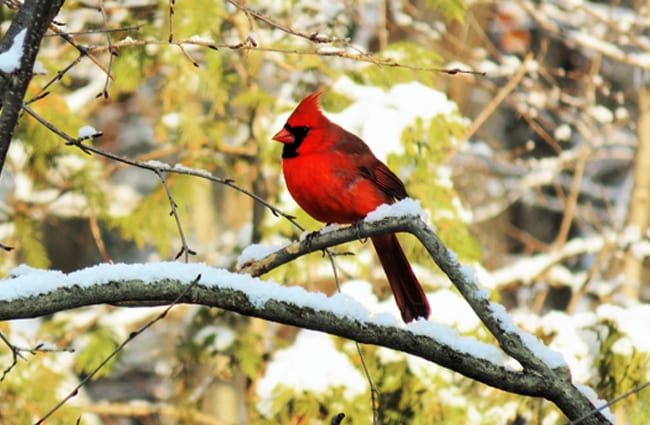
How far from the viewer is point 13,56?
2000mm

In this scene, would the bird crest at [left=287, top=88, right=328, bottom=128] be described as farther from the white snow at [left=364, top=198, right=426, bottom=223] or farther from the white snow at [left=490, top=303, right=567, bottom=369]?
the white snow at [left=490, top=303, right=567, bottom=369]

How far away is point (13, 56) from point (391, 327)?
955mm

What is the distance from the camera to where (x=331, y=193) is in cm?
373

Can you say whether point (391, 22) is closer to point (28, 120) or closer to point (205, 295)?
point (28, 120)

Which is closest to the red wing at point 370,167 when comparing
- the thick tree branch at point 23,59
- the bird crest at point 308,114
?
the bird crest at point 308,114

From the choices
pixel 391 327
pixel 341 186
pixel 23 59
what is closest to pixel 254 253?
pixel 391 327

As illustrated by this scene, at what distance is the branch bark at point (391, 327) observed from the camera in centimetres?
Answer: 219

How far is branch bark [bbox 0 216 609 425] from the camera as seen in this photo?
2.19 metres

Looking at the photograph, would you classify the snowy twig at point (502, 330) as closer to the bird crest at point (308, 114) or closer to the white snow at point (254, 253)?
the white snow at point (254, 253)

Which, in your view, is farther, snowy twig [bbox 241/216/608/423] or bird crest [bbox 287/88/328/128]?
bird crest [bbox 287/88/328/128]

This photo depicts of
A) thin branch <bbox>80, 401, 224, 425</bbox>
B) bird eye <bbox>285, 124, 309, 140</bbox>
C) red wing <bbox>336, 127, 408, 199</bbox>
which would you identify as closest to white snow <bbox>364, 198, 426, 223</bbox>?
red wing <bbox>336, 127, 408, 199</bbox>

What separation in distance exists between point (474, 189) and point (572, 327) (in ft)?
14.7

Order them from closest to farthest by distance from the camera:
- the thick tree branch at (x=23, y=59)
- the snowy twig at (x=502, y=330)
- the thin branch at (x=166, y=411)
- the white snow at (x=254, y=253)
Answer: the thick tree branch at (x=23, y=59) < the snowy twig at (x=502, y=330) < the white snow at (x=254, y=253) < the thin branch at (x=166, y=411)

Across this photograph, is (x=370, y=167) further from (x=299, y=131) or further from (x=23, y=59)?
(x=23, y=59)
